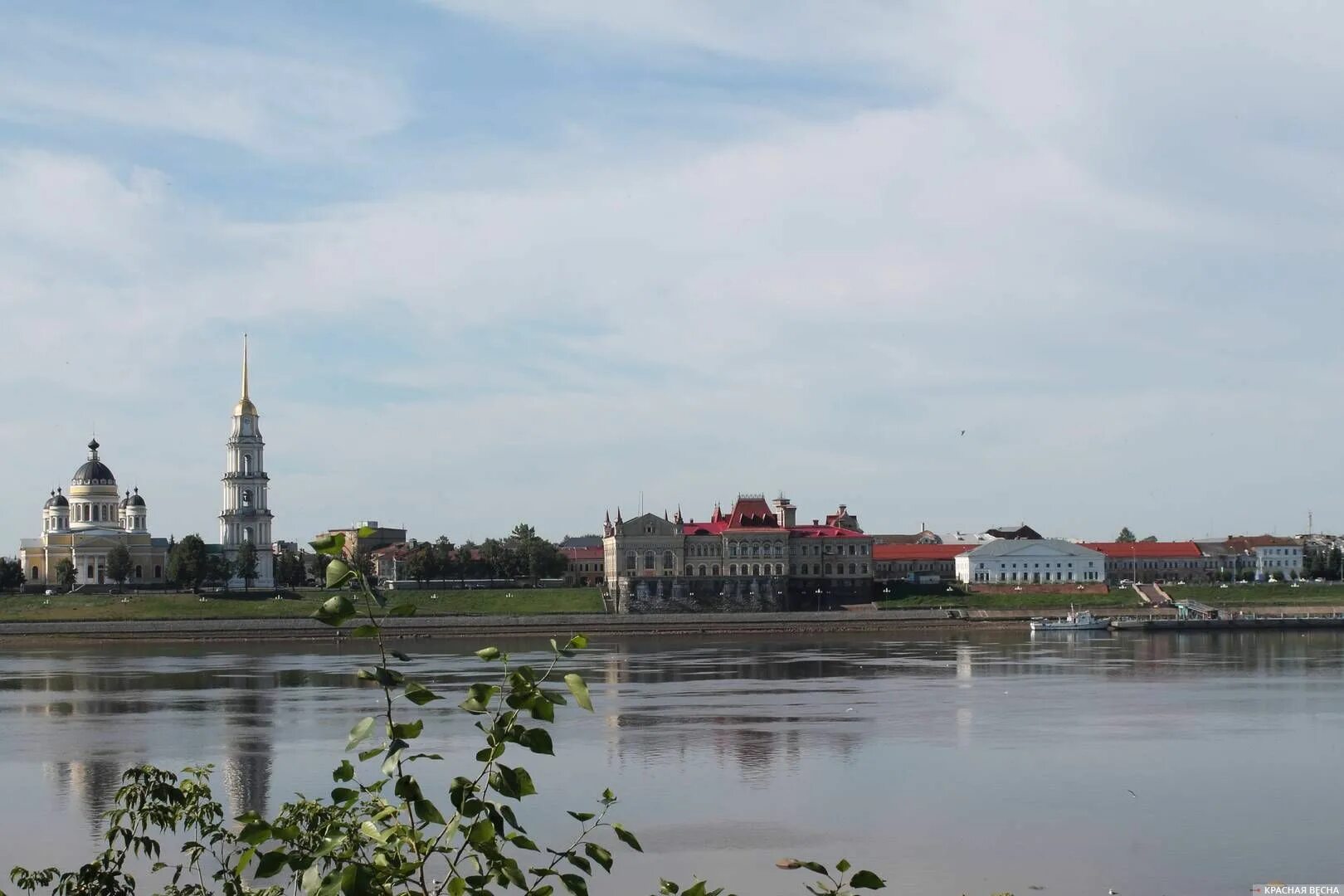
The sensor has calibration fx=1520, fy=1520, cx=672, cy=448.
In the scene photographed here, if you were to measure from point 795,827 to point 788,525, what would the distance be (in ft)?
268

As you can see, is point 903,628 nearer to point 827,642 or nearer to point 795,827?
point 827,642

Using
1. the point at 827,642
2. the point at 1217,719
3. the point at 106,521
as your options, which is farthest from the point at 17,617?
the point at 1217,719

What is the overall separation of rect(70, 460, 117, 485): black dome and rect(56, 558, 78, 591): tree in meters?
8.45

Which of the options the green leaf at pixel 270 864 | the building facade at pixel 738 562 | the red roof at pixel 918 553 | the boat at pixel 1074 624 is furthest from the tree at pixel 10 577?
the green leaf at pixel 270 864

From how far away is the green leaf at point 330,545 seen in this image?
4512 mm

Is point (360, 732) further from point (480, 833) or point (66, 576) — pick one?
point (66, 576)

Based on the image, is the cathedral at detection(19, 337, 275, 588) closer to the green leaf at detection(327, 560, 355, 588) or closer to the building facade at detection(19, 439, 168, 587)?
the building facade at detection(19, 439, 168, 587)

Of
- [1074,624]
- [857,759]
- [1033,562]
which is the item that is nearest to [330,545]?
[857,759]

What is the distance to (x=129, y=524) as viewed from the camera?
11075 centimetres

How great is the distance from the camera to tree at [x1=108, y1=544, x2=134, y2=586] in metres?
102

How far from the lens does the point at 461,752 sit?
1346 inches

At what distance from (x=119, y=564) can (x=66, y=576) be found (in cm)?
353

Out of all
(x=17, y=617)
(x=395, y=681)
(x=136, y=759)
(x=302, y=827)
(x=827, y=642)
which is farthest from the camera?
(x=17, y=617)

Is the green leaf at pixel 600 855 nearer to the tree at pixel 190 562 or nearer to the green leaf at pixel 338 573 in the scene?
the green leaf at pixel 338 573
